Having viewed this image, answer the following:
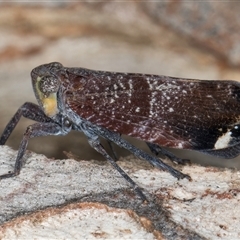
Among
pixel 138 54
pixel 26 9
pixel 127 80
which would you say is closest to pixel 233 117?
pixel 127 80

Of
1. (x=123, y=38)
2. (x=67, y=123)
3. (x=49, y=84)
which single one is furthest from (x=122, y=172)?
(x=123, y=38)

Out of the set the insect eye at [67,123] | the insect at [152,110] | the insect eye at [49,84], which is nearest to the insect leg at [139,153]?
the insect at [152,110]

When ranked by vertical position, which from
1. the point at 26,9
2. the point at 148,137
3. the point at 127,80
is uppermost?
the point at 26,9

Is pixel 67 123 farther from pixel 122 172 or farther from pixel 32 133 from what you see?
pixel 122 172

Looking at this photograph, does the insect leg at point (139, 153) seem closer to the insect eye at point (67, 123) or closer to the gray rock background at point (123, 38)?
the insect eye at point (67, 123)

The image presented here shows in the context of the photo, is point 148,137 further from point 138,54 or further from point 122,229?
point 138,54
